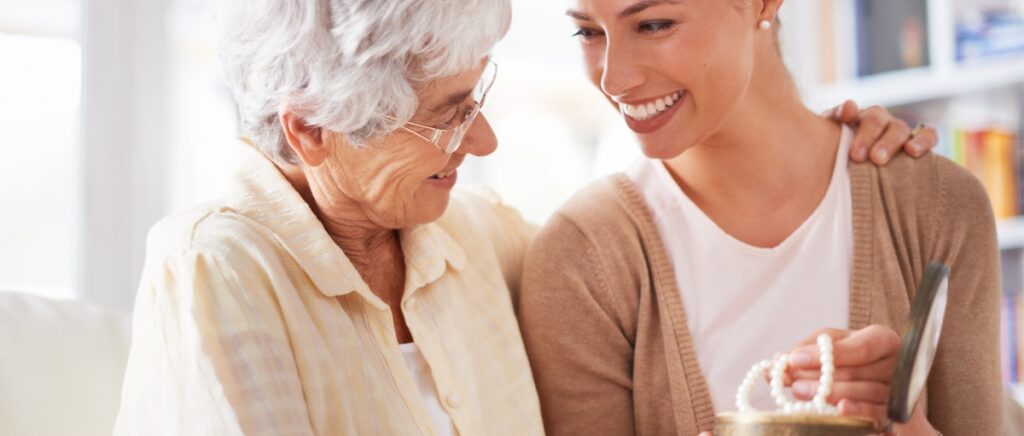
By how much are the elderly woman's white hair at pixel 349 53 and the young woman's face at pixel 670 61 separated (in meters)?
0.22

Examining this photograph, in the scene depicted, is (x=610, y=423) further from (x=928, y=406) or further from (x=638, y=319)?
(x=928, y=406)

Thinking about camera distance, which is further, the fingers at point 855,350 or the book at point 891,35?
the book at point 891,35

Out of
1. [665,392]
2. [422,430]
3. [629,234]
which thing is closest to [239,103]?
[422,430]

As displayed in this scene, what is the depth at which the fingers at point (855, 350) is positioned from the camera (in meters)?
1.18

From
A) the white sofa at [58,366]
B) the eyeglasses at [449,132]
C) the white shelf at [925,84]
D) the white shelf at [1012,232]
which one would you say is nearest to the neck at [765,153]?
the eyeglasses at [449,132]

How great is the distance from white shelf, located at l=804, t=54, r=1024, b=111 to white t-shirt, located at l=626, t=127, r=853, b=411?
5.20 ft

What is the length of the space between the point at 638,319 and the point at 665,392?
4.8 inches

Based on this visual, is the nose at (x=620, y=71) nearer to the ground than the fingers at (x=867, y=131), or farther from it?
farther from it

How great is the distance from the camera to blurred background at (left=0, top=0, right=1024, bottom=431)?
228cm

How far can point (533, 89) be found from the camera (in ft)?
12.7

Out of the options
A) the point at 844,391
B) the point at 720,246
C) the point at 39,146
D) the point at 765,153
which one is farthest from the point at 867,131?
the point at 39,146

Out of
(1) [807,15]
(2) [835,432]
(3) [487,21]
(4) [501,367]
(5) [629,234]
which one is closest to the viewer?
(2) [835,432]

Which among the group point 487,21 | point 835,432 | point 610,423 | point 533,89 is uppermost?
point 533,89

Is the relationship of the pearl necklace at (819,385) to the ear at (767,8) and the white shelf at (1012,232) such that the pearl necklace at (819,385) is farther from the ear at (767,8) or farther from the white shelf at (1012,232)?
the white shelf at (1012,232)
